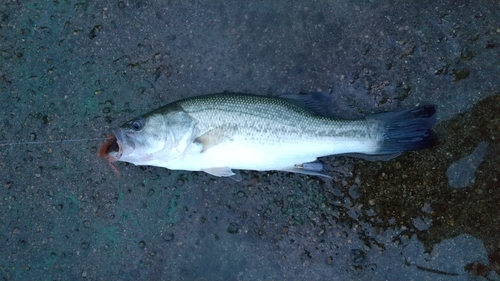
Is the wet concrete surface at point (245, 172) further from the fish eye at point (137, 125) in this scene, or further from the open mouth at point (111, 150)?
the fish eye at point (137, 125)

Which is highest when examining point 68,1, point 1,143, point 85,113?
point 68,1

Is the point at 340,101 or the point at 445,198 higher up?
the point at 340,101

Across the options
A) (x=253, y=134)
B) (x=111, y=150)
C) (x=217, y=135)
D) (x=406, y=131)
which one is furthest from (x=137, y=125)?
(x=406, y=131)

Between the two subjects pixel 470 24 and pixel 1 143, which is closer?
pixel 470 24

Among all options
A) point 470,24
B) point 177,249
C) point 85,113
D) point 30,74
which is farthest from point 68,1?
point 470,24

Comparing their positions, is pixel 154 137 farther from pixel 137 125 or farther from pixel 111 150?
pixel 111 150

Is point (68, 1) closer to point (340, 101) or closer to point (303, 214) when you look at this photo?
point (340, 101)

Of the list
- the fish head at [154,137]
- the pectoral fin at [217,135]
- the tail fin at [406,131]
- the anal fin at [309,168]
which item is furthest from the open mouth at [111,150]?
the tail fin at [406,131]

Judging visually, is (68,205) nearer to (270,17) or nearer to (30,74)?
(30,74)
